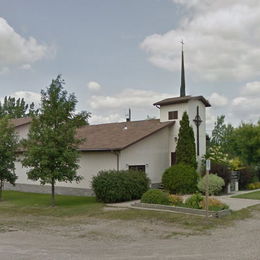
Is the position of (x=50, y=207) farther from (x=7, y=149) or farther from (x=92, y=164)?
(x=7, y=149)

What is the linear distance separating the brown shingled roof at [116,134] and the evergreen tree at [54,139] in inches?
75.3

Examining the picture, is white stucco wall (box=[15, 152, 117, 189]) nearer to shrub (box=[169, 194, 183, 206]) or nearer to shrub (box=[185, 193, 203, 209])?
shrub (box=[169, 194, 183, 206])

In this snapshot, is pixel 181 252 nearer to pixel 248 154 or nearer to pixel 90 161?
pixel 90 161

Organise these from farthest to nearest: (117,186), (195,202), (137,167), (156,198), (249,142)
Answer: (249,142) → (137,167) → (117,186) → (156,198) → (195,202)

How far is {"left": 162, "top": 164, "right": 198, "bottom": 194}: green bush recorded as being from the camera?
21062 mm

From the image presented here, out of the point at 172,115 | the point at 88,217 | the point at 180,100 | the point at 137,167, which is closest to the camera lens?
the point at 88,217

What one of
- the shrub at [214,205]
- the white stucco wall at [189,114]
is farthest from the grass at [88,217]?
the white stucco wall at [189,114]

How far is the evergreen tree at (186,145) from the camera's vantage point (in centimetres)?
2228

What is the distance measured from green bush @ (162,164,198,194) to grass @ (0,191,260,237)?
4.99m

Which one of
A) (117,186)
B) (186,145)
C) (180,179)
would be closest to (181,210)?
(117,186)

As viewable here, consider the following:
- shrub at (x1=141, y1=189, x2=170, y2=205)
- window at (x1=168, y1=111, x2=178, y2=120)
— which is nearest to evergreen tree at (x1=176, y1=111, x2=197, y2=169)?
window at (x1=168, y1=111, x2=178, y2=120)

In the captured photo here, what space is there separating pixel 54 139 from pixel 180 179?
7.69 m

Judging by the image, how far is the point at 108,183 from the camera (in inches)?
719

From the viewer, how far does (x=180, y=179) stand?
829 inches
